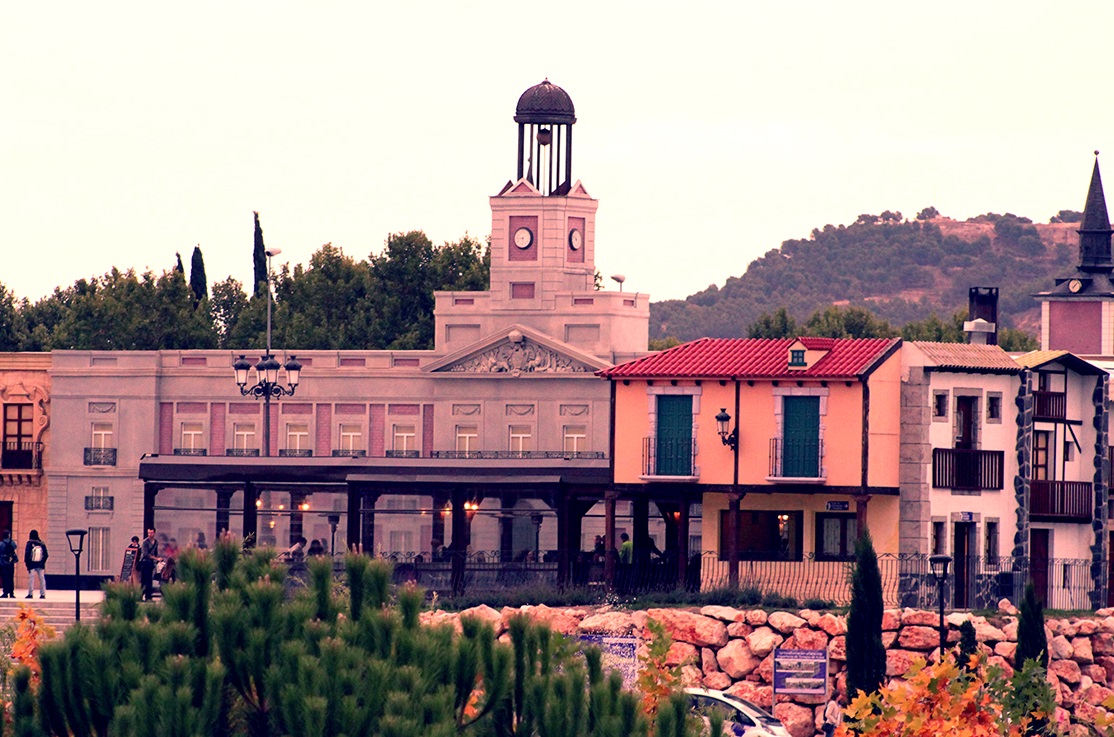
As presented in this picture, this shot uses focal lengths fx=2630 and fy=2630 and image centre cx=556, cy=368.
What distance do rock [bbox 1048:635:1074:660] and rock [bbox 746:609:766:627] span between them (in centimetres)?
532

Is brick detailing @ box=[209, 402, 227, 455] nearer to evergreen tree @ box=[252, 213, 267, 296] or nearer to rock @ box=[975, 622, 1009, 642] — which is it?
evergreen tree @ box=[252, 213, 267, 296]

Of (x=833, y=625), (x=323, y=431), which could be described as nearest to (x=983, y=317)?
(x=833, y=625)

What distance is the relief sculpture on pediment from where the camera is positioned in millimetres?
82188

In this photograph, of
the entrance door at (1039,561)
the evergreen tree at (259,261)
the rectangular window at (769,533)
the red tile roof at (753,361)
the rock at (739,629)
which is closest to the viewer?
the rock at (739,629)

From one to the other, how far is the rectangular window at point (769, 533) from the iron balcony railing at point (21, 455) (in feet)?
122

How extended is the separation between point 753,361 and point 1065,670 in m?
8.53

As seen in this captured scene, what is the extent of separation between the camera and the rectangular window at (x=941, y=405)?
50875mm

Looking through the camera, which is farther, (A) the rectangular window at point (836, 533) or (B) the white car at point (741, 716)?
(A) the rectangular window at point (836, 533)

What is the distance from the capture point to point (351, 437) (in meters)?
83.1

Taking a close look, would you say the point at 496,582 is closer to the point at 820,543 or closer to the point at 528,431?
the point at 820,543

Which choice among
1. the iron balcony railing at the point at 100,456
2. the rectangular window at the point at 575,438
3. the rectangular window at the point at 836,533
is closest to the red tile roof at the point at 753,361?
the rectangular window at the point at 836,533

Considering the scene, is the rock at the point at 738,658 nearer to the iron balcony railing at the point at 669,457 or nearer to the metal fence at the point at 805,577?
the metal fence at the point at 805,577

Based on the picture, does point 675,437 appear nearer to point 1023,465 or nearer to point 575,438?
point 1023,465

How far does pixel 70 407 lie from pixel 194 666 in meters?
58.2
